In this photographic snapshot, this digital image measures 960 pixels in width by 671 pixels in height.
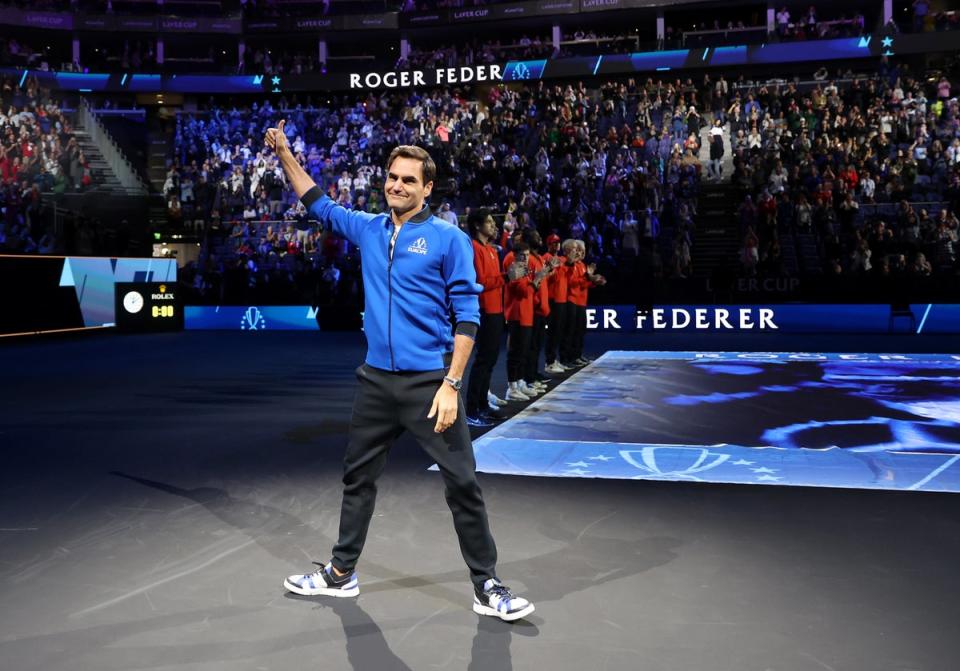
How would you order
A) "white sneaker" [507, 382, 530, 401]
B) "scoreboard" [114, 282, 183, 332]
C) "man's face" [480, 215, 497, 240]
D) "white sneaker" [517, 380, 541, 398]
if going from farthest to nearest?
"scoreboard" [114, 282, 183, 332] < "white sneaker" [517, 380, 541, 398] < "white sneaker" [507, 382, 530, 401] < "man's face" [480, 215, 497, 240]

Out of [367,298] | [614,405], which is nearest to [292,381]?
[614,405]

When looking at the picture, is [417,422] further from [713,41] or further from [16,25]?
[16,25]

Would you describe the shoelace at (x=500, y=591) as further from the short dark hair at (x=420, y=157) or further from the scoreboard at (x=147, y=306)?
the scoreboard at (x=147, y=306)

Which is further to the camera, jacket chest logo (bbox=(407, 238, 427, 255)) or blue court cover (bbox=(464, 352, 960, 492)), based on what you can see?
blue court cover (bbox=(464, 352, 960, 492))

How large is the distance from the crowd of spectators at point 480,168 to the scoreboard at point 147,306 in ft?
4.24

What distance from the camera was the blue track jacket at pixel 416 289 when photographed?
3.85 m

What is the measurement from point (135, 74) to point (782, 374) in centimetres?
3316

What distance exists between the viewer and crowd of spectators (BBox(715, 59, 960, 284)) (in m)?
21.6

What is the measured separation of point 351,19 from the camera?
4028 centimetres

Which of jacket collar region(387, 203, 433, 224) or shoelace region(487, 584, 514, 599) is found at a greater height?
jacket collar region(387, 203, 433, 224)

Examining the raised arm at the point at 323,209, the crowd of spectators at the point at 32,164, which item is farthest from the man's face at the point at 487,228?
the crowd of spectators at the point at 32,164

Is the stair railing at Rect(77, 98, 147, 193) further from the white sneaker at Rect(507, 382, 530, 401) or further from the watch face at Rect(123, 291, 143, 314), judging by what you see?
the white sneaker at Rect(507, 382, 530, 401)

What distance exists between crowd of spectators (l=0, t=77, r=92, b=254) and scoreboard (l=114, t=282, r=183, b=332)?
102 inches

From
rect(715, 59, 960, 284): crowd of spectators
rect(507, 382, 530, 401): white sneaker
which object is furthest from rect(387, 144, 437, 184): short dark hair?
rect(715, 59, 960, 284): crowd of spectators
